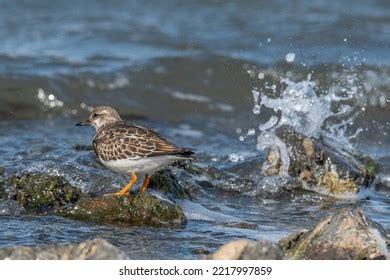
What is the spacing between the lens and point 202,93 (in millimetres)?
12227

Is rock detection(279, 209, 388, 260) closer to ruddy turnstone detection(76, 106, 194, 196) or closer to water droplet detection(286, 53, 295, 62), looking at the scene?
ruddy turnstone detection(76, 106, 194, 196)

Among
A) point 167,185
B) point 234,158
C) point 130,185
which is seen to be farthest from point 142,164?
point 234,158

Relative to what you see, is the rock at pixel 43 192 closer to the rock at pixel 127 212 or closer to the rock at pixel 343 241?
the rock at pixel 127 212

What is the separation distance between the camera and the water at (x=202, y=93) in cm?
708

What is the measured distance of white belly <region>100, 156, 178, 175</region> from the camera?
652 cm

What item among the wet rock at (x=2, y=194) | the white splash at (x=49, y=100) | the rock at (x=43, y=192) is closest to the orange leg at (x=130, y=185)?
the rock at (x=43, y=192)

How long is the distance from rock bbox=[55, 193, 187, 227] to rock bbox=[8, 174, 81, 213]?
10.8 inches

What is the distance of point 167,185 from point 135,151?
3.08 ft

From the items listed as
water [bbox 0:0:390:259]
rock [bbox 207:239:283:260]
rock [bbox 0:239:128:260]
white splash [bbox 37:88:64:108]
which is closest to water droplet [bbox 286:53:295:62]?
water [bbox 0:0:390:259]

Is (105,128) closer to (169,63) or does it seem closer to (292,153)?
(292,153)

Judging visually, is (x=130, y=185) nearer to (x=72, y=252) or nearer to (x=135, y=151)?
(x=135, y=151)

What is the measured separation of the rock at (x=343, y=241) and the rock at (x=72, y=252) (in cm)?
131

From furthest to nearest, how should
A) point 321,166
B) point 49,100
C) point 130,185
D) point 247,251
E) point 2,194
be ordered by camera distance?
point 49,100, point 321,166, point 2,194, point 130,185, point 247,251
